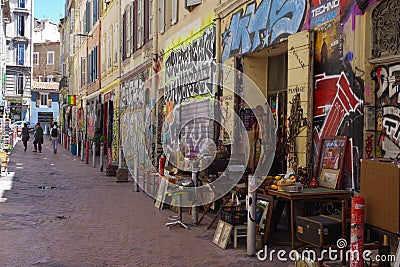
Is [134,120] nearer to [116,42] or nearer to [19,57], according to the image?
[116,42]

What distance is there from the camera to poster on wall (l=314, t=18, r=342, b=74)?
7.37 meters

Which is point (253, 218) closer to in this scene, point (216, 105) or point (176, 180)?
point (176, 180)

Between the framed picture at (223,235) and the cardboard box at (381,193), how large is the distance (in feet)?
7.93

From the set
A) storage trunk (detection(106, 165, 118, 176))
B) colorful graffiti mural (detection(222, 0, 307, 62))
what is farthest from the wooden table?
storage trunk (detection(106, 165, 118, 176))

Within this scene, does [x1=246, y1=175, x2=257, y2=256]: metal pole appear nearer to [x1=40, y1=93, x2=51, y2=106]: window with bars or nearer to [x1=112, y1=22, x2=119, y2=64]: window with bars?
[x1=112, y1=22, x2=119, y2=64]: window with bars

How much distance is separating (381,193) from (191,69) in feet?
29.8

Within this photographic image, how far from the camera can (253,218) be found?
22.5ft

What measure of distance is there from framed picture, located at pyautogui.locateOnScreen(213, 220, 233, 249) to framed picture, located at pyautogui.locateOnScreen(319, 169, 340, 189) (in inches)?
56.7

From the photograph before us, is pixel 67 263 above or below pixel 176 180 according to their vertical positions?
below

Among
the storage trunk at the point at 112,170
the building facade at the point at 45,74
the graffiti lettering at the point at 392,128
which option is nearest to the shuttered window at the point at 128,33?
the storage trunk at the point at 112,170

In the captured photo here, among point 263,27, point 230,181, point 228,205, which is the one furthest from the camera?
point 263,27

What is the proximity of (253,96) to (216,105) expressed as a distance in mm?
1410

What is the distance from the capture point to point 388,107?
6629 millimetres

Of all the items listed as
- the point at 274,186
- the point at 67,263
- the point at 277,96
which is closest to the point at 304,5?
the point at 277,96
